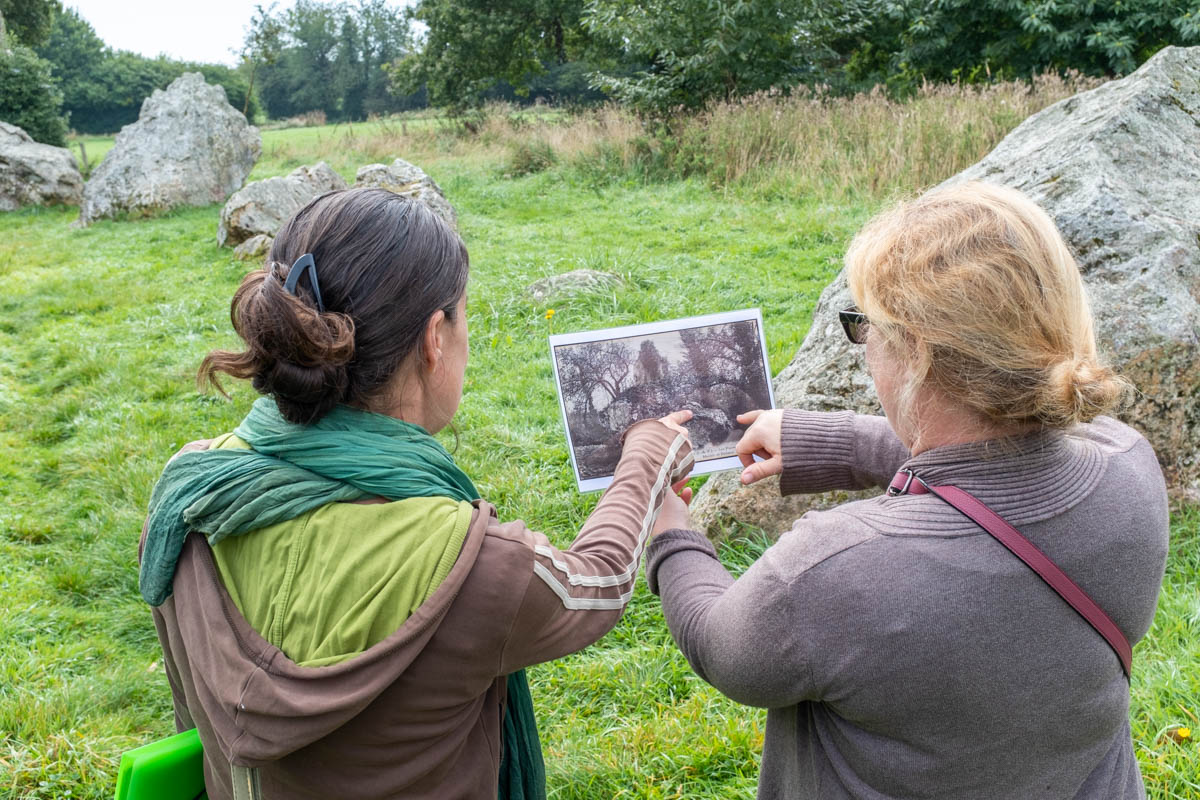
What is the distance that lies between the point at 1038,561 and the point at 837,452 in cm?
88

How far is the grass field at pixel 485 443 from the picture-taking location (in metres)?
2.85

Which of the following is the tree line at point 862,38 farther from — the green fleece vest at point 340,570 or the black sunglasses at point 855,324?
the green fleece vest at point 340,570

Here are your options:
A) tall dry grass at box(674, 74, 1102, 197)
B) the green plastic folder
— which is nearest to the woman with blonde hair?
the green plastic folder

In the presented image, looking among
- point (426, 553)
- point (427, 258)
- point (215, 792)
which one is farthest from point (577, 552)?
point (215, 792)

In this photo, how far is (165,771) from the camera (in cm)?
166

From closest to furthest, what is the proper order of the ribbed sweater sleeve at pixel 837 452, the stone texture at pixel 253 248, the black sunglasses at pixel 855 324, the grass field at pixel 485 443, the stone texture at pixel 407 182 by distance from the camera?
the black sunglasses at pixel 855 324 → the ribbed sweater sleeve at pixel 837 452 → the grass field at pixel 485 443 → the stone texture at pixel 253 248 → the stone texture at pixel 407 182

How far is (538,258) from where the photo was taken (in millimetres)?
9148

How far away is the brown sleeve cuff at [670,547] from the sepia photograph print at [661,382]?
569 millimetres

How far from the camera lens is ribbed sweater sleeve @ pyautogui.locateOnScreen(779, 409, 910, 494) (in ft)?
6.81

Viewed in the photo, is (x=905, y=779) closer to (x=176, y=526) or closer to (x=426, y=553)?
(x=426, y=553)

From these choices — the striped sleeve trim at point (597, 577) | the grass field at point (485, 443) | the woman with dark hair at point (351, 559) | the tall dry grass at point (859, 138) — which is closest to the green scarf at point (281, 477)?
the woman with dark hair at point (351, 559)

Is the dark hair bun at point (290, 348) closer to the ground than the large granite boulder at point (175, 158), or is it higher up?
closer to the ground

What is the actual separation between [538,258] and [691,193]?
3595 mm

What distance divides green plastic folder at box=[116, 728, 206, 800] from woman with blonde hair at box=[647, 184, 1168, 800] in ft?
3.40
